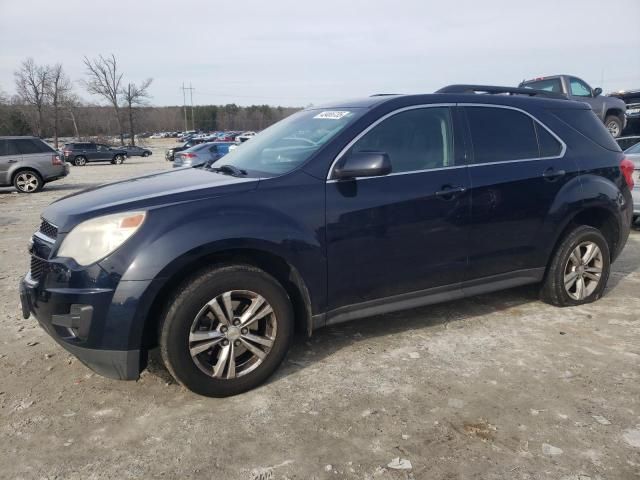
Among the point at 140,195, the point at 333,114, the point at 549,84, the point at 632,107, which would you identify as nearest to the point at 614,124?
the point at 549,84

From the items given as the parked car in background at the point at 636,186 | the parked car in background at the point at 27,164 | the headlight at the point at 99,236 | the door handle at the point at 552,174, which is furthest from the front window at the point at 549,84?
the parked car in background at the point at 27,164

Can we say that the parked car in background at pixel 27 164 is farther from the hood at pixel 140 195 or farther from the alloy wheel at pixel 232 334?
the alloy wheel at pixel 232 334

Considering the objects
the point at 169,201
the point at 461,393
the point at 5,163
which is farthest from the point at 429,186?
the point at 5,163

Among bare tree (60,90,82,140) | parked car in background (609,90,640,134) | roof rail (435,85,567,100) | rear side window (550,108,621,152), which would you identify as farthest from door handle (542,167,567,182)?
bare tree (60,90,82,140)

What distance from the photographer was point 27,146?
14.8m

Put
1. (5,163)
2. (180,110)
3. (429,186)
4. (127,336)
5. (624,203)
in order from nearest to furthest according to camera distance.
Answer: (127,336)
(429,186)
(624,203)
(5,163)
(180,110)

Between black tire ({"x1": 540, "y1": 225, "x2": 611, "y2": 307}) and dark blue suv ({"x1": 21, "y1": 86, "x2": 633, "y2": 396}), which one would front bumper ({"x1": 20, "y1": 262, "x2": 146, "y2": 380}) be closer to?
dark blue suv ({"x1": 21, "y1": 86, "x2": 633, "y2": 396})

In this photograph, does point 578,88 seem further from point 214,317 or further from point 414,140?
point 214,317

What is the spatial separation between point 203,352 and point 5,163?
47.5 ft

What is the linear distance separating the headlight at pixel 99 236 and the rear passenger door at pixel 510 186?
2.38 meters

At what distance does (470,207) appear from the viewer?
3.71m

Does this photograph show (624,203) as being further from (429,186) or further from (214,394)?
(214,394)

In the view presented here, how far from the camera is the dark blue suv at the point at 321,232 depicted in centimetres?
280

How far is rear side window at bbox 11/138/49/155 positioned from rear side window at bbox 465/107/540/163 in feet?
48.1
